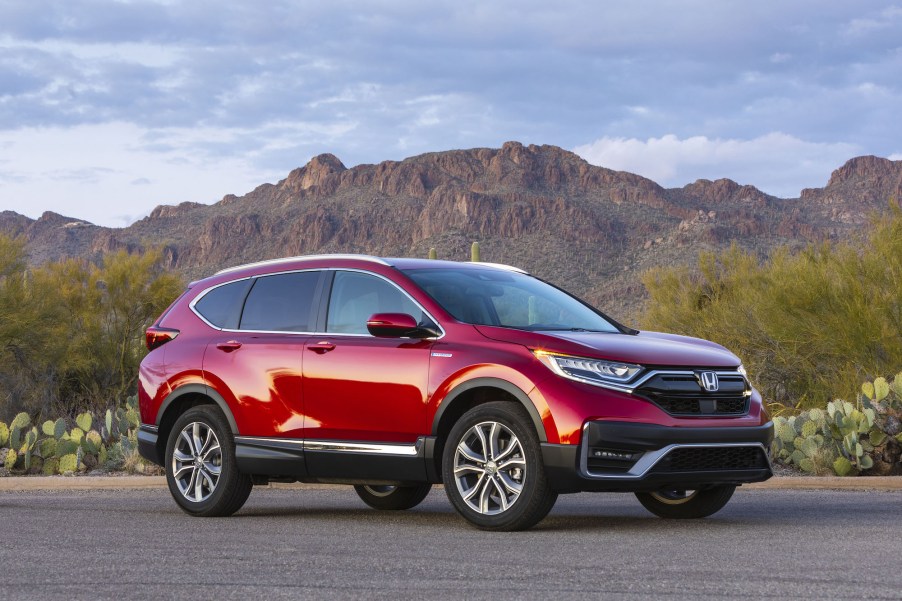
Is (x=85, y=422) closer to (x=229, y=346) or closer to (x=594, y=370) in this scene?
(x=229, y=346)

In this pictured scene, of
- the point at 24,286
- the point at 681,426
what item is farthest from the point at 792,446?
the point at 24,286

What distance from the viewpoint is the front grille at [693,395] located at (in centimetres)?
846

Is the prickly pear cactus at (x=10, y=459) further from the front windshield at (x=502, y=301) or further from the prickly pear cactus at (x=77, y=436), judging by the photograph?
the front windshield at (x=502, y=301)

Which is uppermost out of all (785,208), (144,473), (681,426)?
(785,208)

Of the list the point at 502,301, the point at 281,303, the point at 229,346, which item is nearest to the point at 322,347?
the point at 281,303

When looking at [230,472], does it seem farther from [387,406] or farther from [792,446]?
[792,446]

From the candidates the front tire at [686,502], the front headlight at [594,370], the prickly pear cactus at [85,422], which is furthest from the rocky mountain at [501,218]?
the front headlight at [594,370]

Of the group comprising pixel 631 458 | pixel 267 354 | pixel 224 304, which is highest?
pixel 224 304

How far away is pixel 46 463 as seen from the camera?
15.4 m

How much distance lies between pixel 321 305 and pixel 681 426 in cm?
304

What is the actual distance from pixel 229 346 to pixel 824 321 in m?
15.6

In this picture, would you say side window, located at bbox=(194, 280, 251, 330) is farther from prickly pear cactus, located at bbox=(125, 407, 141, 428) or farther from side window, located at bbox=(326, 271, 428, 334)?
prickly pear cactus, located at bbox=(125, 407, 141, 428)

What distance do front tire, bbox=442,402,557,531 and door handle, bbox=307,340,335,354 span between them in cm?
132

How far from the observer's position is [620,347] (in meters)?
8.64
